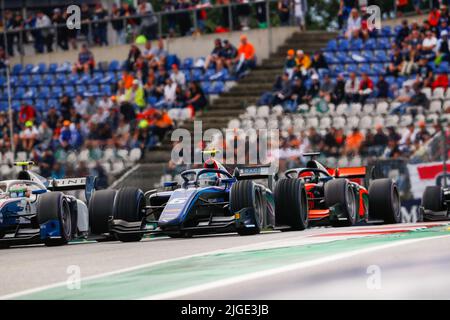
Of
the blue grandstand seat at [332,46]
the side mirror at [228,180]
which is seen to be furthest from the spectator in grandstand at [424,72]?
the side mirror at [228,180]

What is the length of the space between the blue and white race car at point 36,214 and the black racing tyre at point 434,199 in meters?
6.05

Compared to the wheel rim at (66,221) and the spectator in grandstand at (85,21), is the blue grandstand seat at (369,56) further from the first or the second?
the wheel rim at (66,221)

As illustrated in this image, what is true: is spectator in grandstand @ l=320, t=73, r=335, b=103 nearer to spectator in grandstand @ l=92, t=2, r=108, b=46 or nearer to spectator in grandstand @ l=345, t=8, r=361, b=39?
spectator in grandstand @ l=345, t=8, r=361, b=39

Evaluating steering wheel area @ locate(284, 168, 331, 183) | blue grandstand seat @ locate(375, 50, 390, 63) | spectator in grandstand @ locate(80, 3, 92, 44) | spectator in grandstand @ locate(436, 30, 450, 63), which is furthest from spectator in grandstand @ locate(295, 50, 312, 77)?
spectator in grandstand @ locate(80, 3, 92, 44)

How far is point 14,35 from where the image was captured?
40.7 meters

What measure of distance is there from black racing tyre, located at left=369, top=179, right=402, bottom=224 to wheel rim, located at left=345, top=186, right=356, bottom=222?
295 millimetres

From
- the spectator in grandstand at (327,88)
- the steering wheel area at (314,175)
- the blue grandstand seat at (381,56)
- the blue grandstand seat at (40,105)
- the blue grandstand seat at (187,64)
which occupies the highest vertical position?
the blue grandstand seat at (381,56)

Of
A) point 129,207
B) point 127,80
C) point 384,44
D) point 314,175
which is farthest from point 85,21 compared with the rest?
point 129,207

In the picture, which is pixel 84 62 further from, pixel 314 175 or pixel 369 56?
pixel 314 175

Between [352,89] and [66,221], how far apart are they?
1203 centimetres

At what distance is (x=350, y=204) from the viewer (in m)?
20.5

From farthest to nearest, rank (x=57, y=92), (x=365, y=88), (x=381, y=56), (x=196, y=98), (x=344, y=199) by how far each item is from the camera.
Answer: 1. (x=57, y=92)
2. (x=196, y=98)
3. (x=381, y=56)
4. (x=365, y=88)
5. (x=344, y=199)

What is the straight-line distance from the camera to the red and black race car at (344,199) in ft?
65.7

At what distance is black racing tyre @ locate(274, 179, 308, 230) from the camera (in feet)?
60.7
